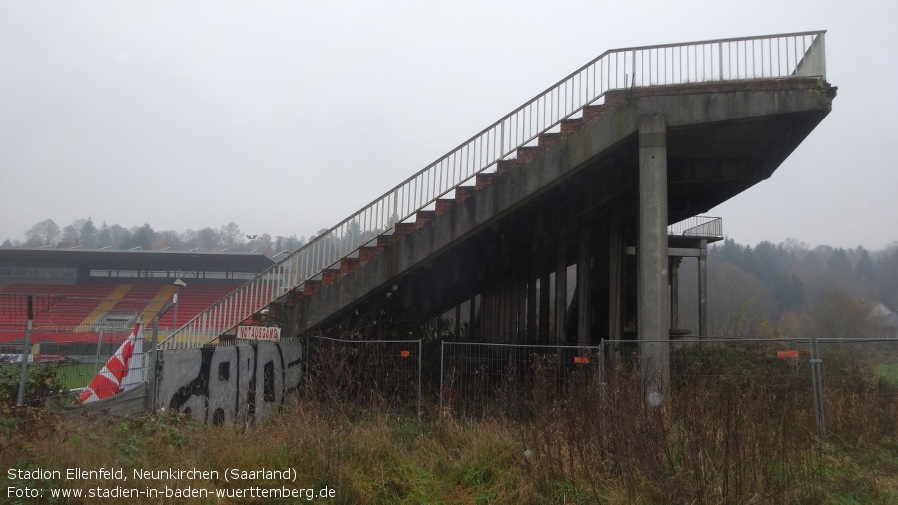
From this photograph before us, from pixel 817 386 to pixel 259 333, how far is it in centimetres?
934

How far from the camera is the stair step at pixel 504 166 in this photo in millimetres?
12406

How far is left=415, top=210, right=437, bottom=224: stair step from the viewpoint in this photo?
42.0 feet

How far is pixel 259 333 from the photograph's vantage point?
12148 millimetres

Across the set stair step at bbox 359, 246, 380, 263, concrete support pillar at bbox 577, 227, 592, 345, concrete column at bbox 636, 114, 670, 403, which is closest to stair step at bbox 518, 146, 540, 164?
concrete column at bbox 636, 114, 670, 403

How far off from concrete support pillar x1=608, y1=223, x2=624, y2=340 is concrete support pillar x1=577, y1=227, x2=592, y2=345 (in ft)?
2.28

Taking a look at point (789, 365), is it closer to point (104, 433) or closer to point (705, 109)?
point (705, 109)

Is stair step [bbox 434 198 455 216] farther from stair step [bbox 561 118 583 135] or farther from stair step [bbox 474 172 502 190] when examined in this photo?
stair step [bbox 561 118 583 135]

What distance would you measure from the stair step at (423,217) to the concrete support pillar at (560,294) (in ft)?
20.5

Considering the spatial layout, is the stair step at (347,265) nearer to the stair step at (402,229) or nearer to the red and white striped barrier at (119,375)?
the stair step at (402,229)

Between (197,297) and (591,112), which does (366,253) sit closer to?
(591,112)

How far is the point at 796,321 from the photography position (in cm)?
3969

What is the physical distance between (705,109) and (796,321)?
109 feet

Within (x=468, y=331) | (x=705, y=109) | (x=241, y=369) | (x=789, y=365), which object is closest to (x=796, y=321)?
(x=468, y=331)

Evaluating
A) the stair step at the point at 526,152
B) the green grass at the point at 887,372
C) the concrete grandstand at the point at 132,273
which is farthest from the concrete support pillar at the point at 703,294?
the concrete grandstand at the point at 132,273
